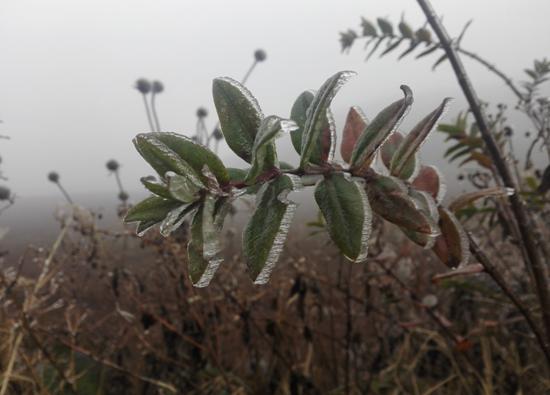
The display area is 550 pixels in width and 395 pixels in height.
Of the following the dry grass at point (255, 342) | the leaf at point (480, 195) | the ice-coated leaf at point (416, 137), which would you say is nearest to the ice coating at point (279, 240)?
the ice-coated leaf at point (416, 137)

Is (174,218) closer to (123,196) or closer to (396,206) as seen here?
(396,206)

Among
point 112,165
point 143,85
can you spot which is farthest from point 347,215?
point 112,165

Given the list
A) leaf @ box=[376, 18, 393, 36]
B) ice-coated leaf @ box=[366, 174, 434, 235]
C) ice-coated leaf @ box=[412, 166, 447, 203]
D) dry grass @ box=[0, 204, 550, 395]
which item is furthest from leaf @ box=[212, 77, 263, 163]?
dry grass @ box=[0, 204, 550, 395]

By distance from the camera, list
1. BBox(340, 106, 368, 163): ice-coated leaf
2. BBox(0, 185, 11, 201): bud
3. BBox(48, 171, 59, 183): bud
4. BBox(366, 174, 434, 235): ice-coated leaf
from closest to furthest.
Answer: BBox(366, 174, 434, 235): ice-coated leaf
BBox(340, 106, 368, 163): ice-coated leaf
BBox(0, 185, 11, 201): bud
BBox(48, 171, 59, 183): bud

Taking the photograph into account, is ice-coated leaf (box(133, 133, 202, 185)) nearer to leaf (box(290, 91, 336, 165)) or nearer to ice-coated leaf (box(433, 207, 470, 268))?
leaf (box(290, 91, 336, 165))

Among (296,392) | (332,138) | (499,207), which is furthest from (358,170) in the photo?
(296,392)

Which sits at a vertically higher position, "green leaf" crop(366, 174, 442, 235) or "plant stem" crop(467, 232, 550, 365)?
"green leaf" crop(366, 174, 442, 235)

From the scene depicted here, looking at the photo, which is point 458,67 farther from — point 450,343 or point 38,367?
point 38,367

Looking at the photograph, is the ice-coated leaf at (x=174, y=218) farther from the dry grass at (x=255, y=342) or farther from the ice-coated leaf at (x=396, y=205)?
the dry grass at (x=255, y=342)
